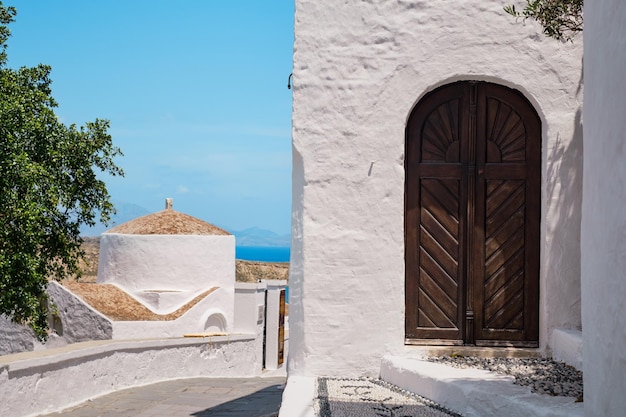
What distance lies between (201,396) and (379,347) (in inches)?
232

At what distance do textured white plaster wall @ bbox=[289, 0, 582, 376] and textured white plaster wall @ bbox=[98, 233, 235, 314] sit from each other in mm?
13759

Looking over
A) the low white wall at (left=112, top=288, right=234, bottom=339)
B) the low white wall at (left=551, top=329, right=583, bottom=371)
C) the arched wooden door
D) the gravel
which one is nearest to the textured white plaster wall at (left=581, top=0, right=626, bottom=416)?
the gravel

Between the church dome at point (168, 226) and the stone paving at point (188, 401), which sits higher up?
the church dome at point (168, 226)

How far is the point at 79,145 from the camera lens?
10844 mm

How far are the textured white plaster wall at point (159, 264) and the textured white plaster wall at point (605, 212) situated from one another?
16.8 meters

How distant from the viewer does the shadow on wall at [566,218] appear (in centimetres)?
691

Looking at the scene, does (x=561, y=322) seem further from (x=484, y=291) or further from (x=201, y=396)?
(x=201, y=396)

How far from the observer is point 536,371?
622 cm

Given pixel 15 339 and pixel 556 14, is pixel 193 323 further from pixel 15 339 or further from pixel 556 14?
pixel 556 14

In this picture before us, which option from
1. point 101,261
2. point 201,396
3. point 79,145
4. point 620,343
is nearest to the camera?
point 620,343

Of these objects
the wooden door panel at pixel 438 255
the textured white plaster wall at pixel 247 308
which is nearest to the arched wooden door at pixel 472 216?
the wooden door panel at pixel 438 255

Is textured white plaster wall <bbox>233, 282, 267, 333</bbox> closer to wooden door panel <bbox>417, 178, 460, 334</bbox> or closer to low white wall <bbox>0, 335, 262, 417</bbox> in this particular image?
low white wall <bbox>0, 335, 262, 417</bbox>

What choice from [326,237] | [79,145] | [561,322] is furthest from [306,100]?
[79,145]

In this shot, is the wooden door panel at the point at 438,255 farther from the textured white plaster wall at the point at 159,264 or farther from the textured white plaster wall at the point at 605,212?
the textured white plaster wall at the point at 159,264
